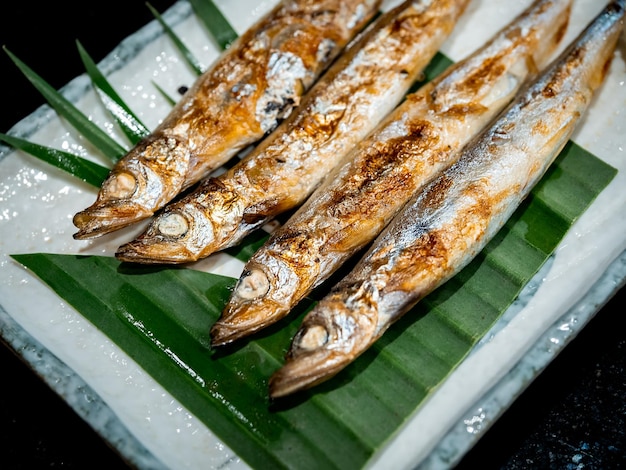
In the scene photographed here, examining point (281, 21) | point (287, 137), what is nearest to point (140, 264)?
point (287, 137)

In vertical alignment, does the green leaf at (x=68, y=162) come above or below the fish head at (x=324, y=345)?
below

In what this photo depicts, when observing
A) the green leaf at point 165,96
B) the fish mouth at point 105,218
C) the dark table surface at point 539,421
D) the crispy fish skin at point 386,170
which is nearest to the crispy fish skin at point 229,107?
the fish mouth at point 105,218

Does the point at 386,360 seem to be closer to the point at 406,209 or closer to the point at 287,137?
the point at 406,209

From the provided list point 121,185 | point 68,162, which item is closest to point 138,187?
point 121,185

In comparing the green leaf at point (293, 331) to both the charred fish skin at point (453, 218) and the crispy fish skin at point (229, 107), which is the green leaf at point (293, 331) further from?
the crispy fish skin at point (229, 107)

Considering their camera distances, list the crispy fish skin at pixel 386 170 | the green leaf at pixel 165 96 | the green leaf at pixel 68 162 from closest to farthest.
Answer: the crispy fish skin at pixel 386 170 < the green leaf at pixel 68 162 < the green leaf at pixel 165 96

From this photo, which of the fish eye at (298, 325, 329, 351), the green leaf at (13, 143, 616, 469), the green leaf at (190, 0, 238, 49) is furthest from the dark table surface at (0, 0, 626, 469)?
the green leaf at (190, 0, 238, 49)

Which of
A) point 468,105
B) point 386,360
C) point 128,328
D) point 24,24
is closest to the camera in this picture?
point 386,360
